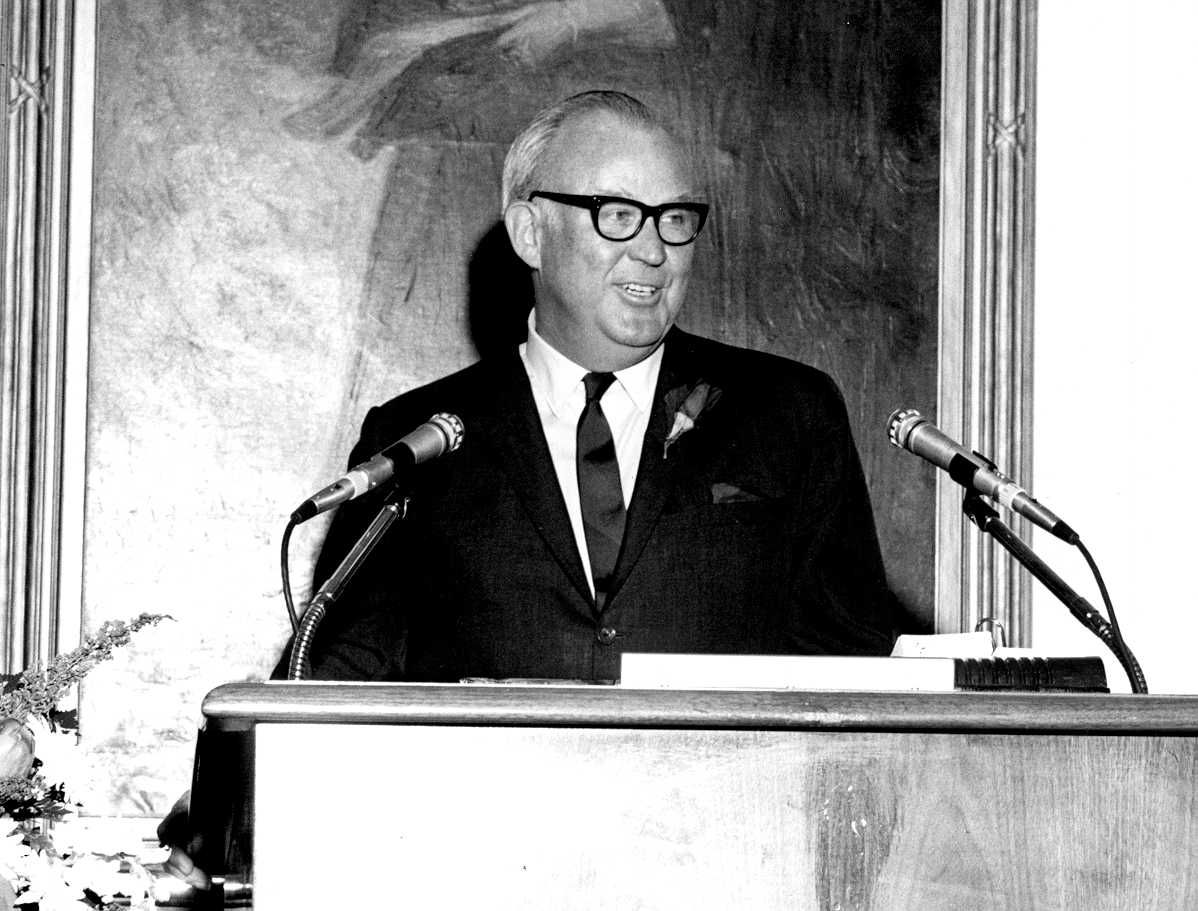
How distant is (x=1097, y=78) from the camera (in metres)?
3.92

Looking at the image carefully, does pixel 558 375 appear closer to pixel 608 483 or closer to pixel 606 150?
pixel 608 483

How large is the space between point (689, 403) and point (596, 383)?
21 cm

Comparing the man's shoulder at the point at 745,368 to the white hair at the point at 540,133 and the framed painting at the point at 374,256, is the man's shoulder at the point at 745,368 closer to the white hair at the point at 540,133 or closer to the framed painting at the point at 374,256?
the framed painting at the point at 374,256

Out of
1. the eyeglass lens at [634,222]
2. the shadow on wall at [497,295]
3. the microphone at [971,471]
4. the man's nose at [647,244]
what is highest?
the eyeglass lens at [634,222]

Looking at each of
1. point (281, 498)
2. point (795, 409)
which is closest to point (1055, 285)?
point (795, 409)

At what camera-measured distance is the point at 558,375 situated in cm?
367

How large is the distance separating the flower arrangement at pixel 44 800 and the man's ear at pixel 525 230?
6.16 feet

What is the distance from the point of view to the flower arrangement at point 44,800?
181 centimetres

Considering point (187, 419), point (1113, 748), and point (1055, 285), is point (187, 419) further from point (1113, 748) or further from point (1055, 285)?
point (1113, 748)

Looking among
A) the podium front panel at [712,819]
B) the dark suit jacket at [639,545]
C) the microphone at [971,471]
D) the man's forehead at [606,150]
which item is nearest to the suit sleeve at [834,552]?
the dark suit jacket at [639,545]

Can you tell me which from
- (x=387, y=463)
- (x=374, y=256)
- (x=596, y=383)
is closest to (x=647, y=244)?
(x=596, y=383)

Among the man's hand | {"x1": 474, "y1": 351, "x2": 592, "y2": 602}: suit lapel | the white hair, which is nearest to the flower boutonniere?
{"x1": 474, "y1": 351, "x2": 592, "y2": 602}: suit lapel

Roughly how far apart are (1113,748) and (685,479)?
1819mm

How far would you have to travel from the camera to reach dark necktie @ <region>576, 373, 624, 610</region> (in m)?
3.54
